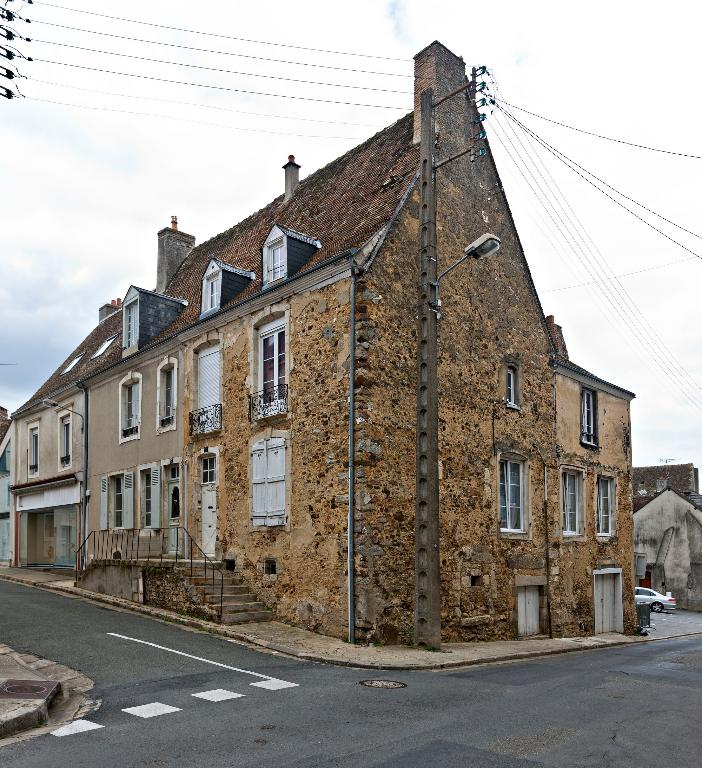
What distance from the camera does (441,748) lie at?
6.97 metres

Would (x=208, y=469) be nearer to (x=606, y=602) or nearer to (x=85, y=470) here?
(x=85, y=470)

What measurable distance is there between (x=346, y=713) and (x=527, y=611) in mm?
10521

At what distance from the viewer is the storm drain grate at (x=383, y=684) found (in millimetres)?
9913

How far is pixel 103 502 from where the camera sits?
71.4 ft

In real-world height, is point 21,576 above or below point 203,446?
below

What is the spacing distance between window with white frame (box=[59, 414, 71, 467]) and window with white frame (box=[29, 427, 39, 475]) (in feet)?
7.44

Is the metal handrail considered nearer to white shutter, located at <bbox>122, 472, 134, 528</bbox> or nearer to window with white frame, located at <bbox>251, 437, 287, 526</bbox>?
white shutter, located at <bbox>122, 472, 134, 528</bbox>

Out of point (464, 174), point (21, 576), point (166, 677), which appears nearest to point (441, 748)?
point (166, 677)

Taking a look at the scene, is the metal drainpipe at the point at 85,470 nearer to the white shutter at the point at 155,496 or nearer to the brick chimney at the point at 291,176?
the white shutter at the point at 155,496

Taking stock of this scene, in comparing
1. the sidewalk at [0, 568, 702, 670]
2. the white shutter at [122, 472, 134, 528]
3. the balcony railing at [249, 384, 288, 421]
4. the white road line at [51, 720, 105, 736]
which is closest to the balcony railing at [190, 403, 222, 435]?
the balcony railing at [249, 384, 288, 421]

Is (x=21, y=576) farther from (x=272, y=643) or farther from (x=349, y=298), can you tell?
(x=349, y=298)

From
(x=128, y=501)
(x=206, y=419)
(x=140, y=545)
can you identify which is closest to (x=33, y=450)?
(x=128, y=501)

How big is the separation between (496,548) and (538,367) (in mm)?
4800

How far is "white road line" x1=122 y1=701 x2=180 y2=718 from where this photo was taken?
27.1 ft
